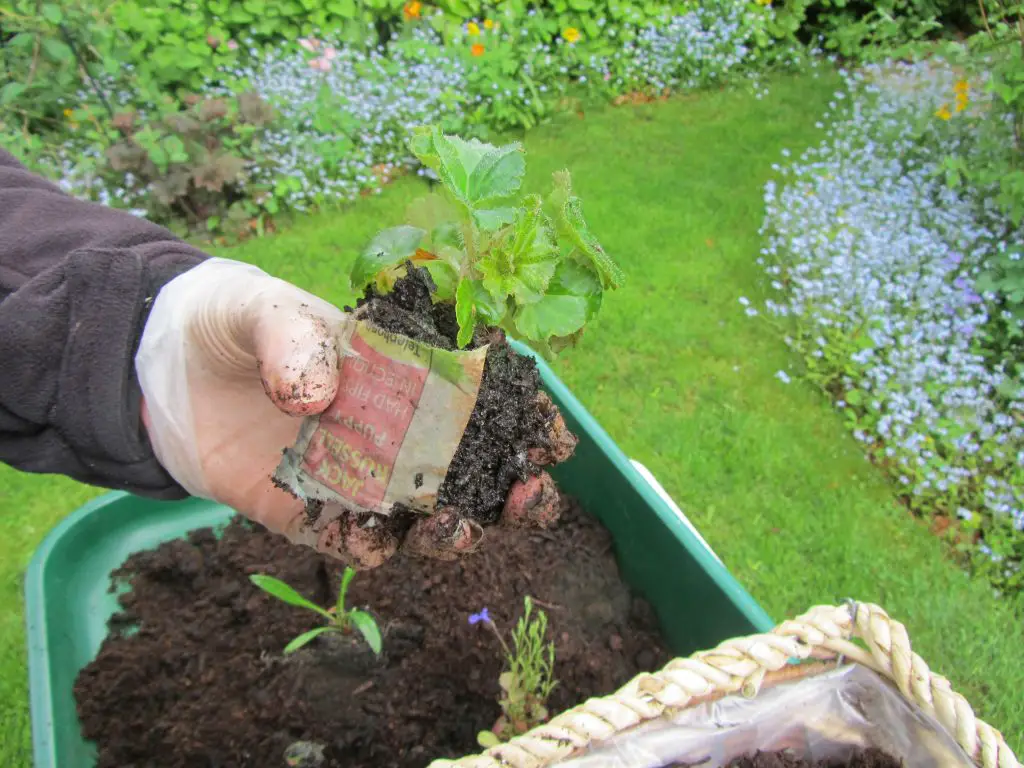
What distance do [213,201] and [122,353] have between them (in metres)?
2.32

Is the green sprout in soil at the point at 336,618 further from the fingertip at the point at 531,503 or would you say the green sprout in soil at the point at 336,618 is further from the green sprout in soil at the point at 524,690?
the fingertip at the point at 531,503

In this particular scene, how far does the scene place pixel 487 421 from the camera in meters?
1.05

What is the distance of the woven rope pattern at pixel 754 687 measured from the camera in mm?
1058

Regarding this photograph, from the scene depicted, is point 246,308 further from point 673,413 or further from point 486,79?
point 486,79

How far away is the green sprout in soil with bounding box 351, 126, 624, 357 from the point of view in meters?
0.96

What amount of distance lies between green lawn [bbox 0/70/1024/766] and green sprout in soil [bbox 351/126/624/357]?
1.52 meters

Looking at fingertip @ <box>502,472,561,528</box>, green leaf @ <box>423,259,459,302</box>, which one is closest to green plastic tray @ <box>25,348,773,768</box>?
fingertip @ <box>502,472,561,528</box>

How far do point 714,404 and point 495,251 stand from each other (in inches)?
76.1

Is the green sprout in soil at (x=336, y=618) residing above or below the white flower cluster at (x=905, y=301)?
below

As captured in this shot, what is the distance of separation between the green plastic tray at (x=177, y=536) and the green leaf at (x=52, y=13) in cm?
228

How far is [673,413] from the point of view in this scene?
8.89 ft

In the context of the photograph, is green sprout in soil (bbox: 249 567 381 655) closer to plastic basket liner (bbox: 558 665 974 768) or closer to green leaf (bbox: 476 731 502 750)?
green leaf (bbox: 476 731 502 750)

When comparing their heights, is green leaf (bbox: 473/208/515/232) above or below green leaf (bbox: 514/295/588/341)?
above

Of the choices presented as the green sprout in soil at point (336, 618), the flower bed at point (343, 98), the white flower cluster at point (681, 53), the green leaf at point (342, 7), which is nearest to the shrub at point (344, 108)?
the flower bed at point (343, 98)
